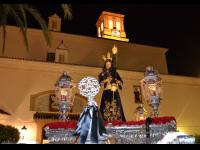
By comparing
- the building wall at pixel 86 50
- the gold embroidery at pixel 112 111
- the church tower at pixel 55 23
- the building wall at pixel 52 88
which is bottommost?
the gold embroidery at pixel 112 111

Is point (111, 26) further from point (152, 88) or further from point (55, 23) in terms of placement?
point (152, 88)

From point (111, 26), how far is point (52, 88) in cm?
925

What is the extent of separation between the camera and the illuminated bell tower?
24250mm

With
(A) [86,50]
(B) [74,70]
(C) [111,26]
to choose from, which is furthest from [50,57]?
(C) [111,26]

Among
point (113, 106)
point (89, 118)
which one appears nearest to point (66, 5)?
point (89, 118)

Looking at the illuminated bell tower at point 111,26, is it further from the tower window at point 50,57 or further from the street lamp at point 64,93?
the street lamp at point 64,93

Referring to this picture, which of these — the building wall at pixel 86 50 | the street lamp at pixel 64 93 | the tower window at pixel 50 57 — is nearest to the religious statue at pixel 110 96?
the street lamp at pixel 64 93

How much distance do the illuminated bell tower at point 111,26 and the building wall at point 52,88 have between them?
5222 millimetres

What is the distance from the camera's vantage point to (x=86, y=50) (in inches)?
863

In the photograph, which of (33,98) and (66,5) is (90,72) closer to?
(33,98)

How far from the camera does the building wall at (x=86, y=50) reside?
1998 cm

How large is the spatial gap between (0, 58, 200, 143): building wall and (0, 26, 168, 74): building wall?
1.99m
